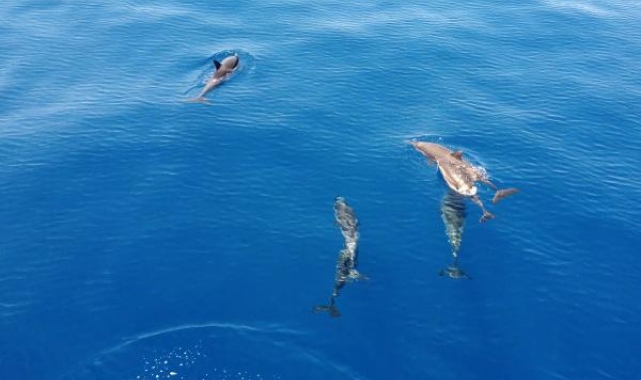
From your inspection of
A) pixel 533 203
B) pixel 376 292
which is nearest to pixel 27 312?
pixel 376 292

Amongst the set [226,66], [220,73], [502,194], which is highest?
[226,66]

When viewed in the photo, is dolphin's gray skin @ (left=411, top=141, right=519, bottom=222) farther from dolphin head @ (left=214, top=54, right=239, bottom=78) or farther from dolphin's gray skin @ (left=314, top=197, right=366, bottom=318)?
dolphin head @ (left=214, top=54, right=239, bottom=78)

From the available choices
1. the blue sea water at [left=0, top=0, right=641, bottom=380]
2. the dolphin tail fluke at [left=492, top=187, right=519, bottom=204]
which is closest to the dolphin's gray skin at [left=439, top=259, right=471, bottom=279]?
the blue sea water at [left=0, top=0, right=641, bottom=380]

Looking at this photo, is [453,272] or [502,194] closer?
[453,272]

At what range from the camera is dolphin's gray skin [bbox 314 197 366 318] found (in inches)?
2342

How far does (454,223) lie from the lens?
70500 mm

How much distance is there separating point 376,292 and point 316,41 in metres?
75.5

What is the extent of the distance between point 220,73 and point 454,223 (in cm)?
5446

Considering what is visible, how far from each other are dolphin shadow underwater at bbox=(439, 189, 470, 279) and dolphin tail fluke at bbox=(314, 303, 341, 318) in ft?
44.3

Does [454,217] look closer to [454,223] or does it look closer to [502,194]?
[454,223]

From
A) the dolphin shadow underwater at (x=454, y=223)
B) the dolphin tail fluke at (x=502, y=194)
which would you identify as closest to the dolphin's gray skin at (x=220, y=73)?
the dolphin shadow underwater at (x=454, y=223)

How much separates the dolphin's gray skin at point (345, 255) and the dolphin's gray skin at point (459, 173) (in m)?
15.6

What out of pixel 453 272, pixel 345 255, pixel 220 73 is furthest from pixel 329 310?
pixel 220 73

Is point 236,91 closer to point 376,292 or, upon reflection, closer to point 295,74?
point 295,74
